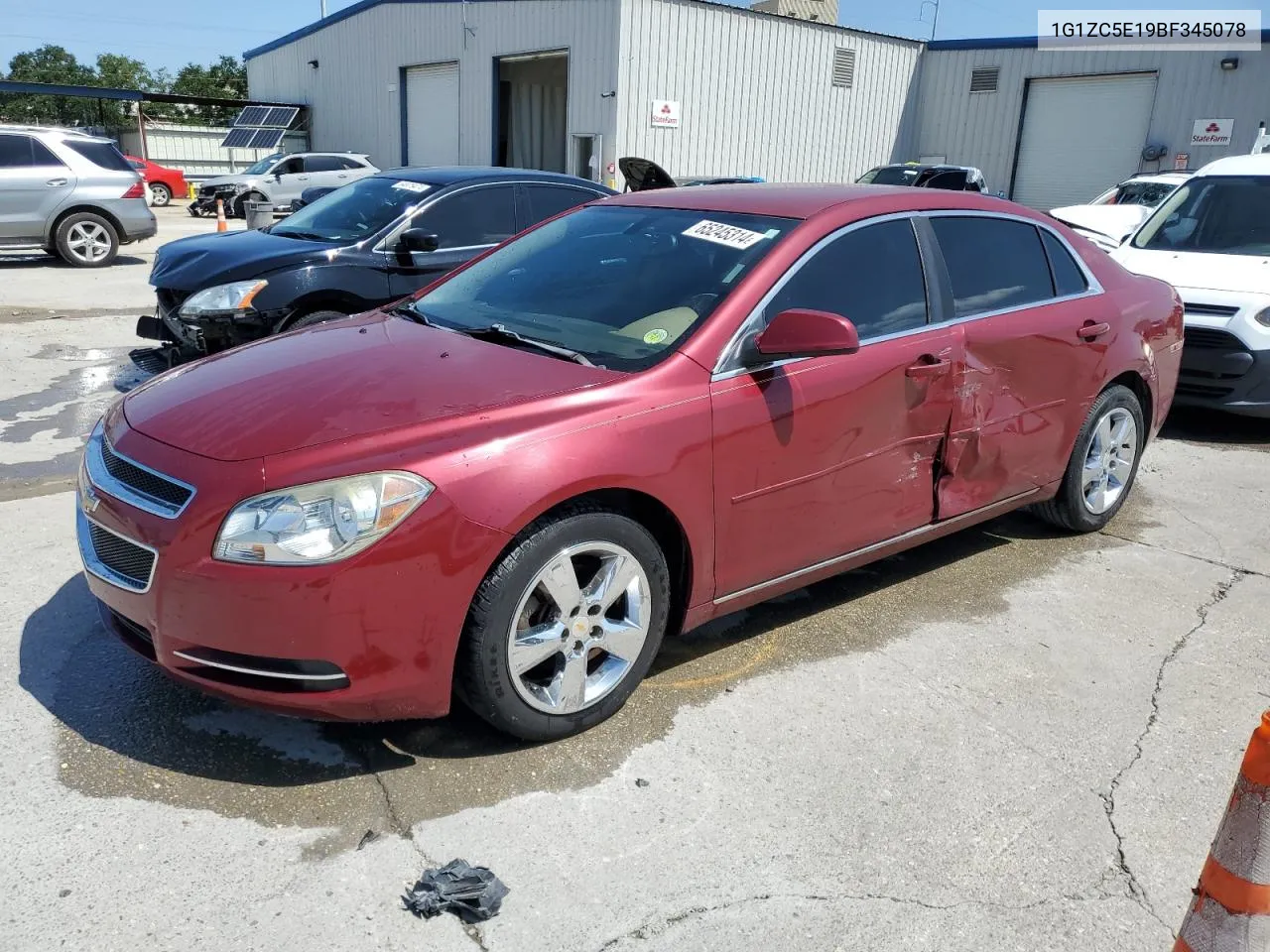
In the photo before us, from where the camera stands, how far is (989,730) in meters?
3.36

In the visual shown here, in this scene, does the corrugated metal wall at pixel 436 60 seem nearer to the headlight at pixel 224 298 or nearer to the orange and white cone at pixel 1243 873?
the headlight at pixel 224 298

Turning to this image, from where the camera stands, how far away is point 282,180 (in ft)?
76.2

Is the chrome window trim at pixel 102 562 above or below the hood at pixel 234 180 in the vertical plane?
below

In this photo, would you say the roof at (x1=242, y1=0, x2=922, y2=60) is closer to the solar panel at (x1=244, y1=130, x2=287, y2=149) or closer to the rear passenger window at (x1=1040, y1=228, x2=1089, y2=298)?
the solar panel at (x1=244, y1=130, x2=287, y2=149)

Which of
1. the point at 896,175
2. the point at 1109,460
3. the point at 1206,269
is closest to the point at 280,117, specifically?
the point at 896,175

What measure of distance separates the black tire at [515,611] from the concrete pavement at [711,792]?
11 centimetres

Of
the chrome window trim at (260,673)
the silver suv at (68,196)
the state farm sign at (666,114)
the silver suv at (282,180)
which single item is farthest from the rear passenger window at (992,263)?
the silver suv at (282,180)

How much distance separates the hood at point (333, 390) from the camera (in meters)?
2.87

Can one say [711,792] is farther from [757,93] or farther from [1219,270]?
[757,93]

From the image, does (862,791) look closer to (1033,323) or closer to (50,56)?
(1033,323)

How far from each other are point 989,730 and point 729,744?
2.88 feet

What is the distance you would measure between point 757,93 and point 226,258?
20.7 m

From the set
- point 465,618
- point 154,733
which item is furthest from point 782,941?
point 154,733

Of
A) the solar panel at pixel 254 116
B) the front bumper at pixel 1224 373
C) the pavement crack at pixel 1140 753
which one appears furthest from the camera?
the solar panel at pixel 254 116
